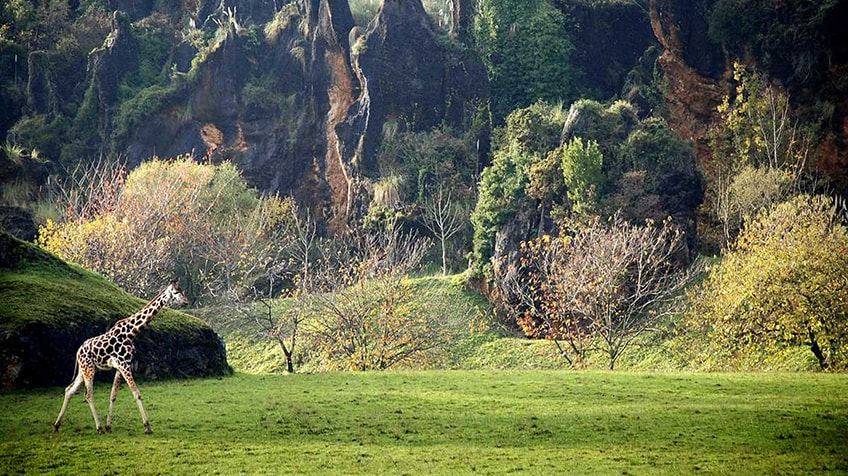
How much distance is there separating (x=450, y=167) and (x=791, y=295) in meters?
32.6

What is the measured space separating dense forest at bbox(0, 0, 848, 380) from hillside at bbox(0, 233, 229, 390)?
343 inches

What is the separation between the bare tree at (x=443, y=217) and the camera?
59.9 m

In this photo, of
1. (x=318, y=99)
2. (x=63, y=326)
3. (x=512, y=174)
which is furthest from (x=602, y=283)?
(x=318, y=99)

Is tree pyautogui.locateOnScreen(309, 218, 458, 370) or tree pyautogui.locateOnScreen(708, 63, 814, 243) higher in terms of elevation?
tree pyautogui.locateOnScreen(708, 63, 814, 243)

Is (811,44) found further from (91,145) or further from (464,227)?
(91,145)

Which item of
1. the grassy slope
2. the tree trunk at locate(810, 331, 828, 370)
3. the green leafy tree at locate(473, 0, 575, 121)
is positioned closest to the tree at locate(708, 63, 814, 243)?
the green leafy tree at locate(473, 0, 575, 121)

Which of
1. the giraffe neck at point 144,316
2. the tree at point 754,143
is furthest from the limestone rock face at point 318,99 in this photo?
the giraffe neck at point 144,316

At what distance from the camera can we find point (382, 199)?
210 feet

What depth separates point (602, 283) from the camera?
3888 cm

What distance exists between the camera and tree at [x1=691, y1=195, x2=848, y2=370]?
108 feet

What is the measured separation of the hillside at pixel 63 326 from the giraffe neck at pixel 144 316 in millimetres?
6269

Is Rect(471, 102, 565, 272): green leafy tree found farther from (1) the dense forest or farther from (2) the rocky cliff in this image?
(2) the rocky cliff

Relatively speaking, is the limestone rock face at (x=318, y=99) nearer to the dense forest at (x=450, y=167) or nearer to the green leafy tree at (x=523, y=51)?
the dense forest at (x=450, y=167)

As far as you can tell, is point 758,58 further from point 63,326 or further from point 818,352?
point 63,326
